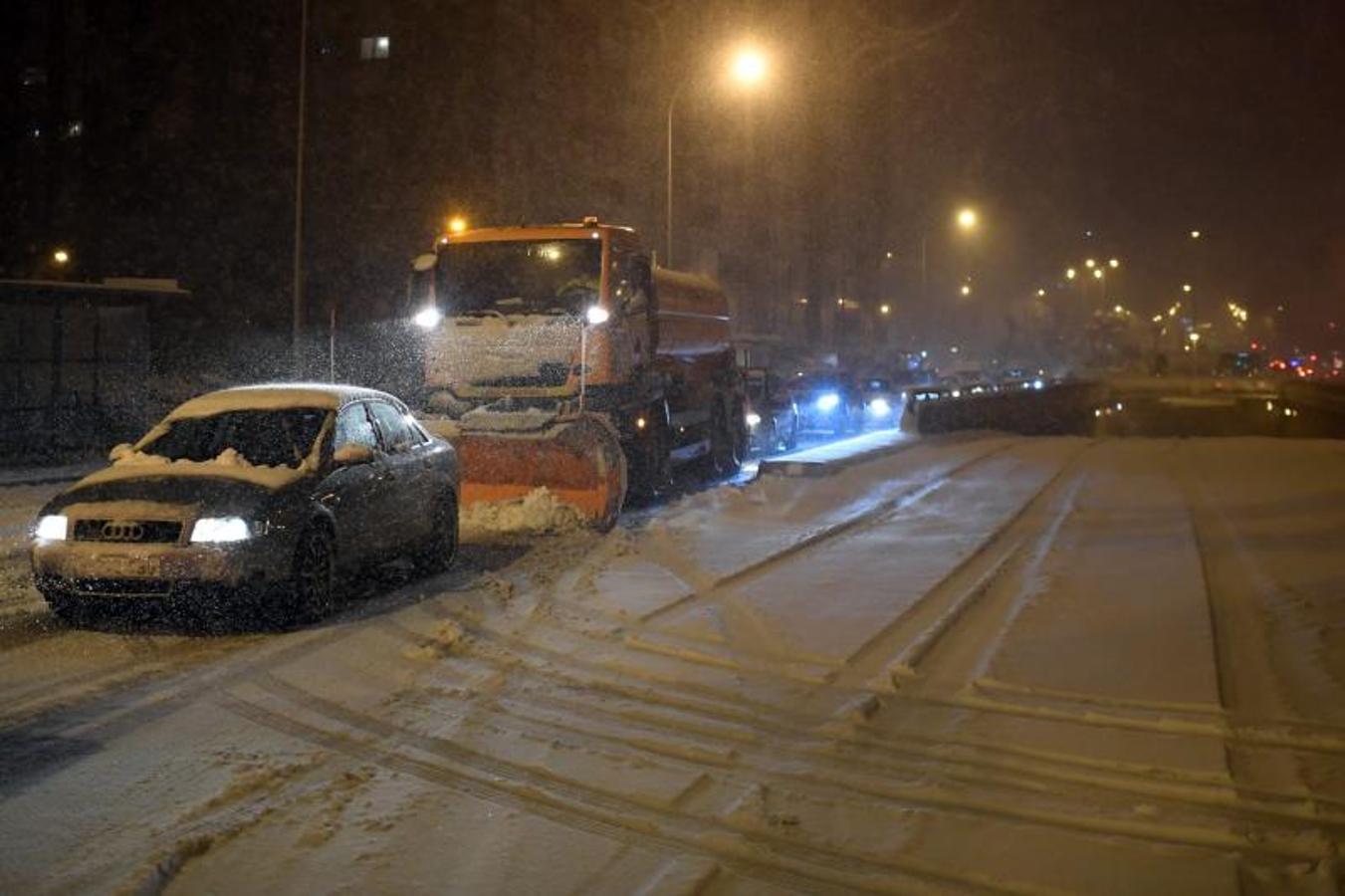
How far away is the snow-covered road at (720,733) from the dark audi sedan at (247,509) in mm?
399

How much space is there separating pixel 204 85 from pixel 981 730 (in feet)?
159

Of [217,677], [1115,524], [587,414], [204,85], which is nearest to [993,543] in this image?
[1115,524]

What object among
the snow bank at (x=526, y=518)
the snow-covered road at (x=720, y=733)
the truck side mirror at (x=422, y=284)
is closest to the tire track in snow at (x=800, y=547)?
the snow-covered road at (x=720, y=733)

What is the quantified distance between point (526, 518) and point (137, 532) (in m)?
6.03

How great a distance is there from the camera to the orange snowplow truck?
1580 centimetres

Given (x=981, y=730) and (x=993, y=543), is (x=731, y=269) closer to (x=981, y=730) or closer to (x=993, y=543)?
(x=993, y=543)

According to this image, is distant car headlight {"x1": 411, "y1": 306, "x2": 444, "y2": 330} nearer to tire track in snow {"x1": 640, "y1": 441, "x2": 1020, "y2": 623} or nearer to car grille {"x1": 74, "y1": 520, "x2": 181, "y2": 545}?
tire track in snow {"x1": 640, "y1": 441, "x2": 1020, "y2": 623}

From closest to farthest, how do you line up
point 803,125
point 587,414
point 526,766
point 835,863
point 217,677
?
1. point 835,863
2. point 526,766
3. point 217,677
4. point 587,414
5. point 803,125

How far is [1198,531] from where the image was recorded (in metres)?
14.3

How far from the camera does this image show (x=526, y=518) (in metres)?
14.9

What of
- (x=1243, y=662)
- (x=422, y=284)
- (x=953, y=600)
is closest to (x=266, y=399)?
(x=953, y=600)

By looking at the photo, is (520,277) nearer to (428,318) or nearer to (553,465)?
(428,318)

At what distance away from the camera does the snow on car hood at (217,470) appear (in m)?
9.72

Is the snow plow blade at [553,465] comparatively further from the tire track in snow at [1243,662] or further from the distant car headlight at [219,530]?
the distant car headlight at [219,530]
